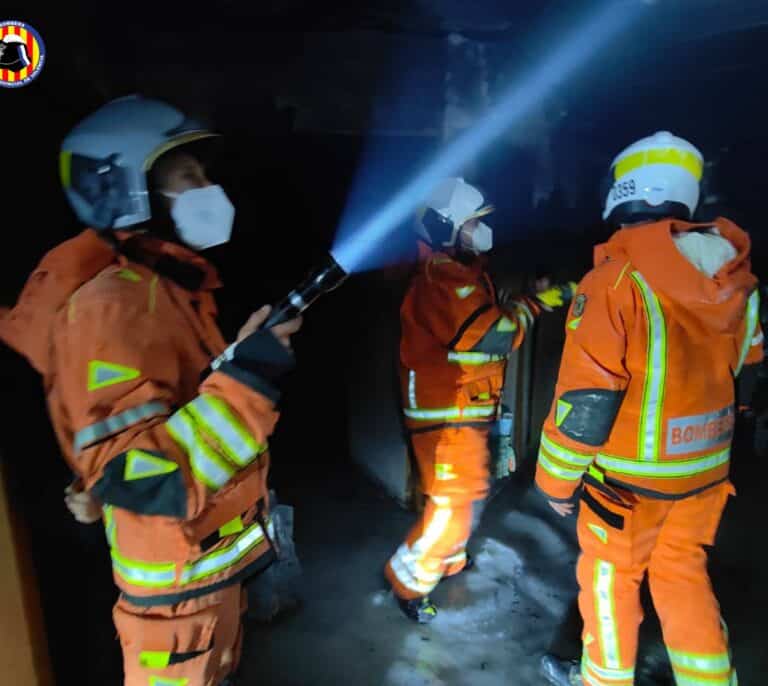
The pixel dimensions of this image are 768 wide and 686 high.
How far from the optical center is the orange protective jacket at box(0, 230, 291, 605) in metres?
1.50

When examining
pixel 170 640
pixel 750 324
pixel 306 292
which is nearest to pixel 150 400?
pixel 306 292

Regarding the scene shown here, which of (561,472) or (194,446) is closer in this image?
(194,446)

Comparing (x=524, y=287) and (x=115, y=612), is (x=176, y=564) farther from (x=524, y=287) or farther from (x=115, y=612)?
(x=524, y=287)

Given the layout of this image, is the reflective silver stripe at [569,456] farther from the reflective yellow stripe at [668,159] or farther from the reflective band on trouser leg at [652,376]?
the reflective yellow stripe at [668,159]

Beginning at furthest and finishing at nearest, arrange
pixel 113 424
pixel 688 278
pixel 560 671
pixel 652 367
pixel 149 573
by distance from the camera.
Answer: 1. pixel 560 671
2. pixel 652 367
3. pixel 688 278
4. pixel 149 573
5. pixel 113 424

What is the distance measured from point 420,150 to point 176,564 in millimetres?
3022

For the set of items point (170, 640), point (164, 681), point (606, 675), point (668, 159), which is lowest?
point (606, 675)

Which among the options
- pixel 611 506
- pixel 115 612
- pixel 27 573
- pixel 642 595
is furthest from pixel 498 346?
pixel 27 573

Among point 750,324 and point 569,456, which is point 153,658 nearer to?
point 569,456

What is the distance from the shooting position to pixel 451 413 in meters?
3.07

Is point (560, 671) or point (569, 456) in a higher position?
point (569, 456)

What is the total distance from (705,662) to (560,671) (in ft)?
2.34

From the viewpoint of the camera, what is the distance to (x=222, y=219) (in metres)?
1.87

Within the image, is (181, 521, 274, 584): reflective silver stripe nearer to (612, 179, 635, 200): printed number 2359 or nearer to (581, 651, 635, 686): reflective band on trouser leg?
(581, 651, 635, 686): reflective band on trouser leg
